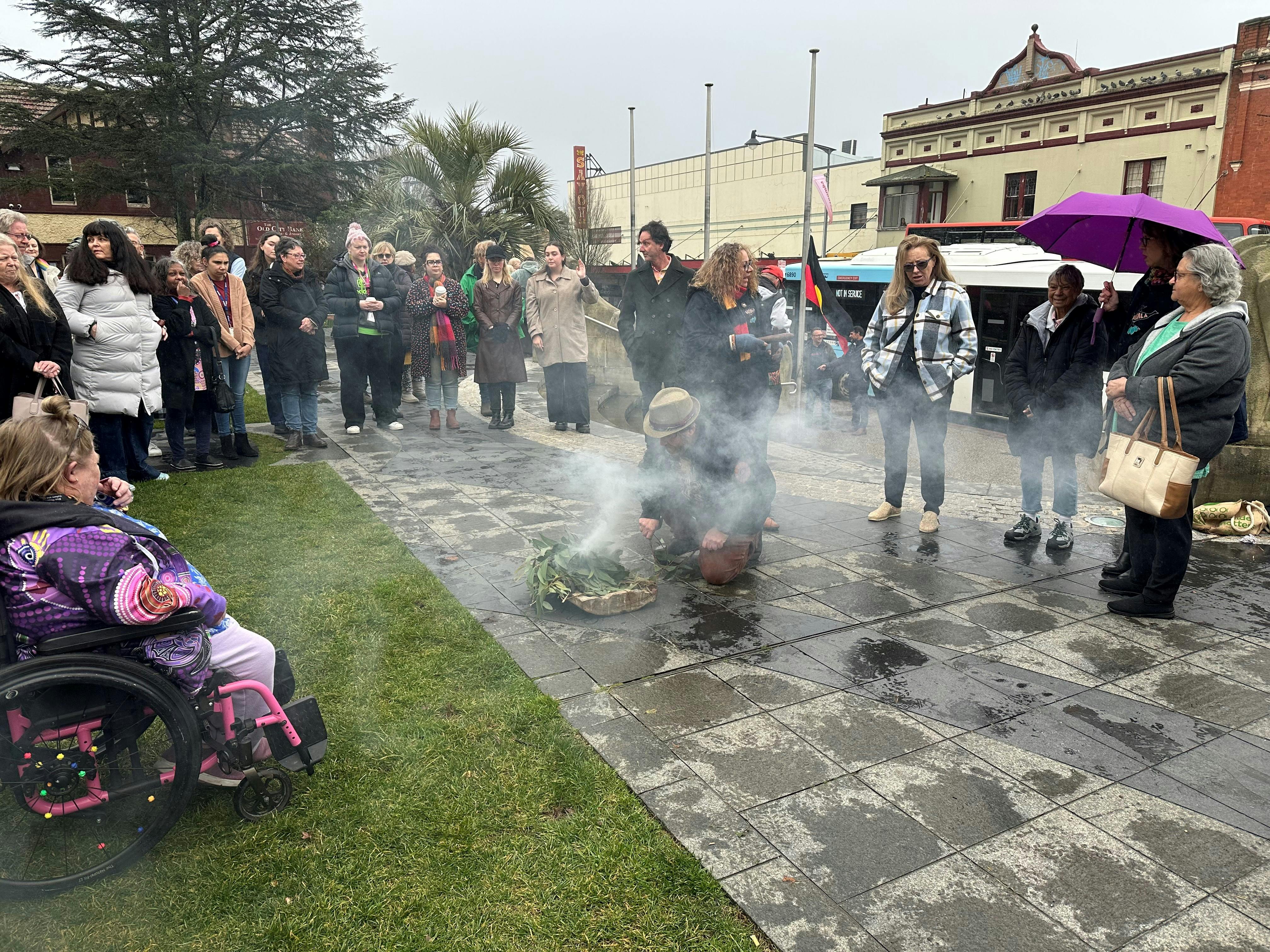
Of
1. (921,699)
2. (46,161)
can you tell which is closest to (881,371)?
(921,699)

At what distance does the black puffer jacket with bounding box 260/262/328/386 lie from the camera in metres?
8.00

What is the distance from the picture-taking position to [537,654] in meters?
3.96

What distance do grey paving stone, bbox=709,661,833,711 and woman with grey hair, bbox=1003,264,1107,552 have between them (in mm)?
2594

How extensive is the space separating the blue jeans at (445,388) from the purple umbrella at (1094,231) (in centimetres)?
604

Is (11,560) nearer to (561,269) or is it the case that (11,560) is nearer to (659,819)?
(659,819)

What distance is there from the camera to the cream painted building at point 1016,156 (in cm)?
2511

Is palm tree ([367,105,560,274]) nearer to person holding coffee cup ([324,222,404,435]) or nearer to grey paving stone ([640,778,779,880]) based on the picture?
person holding coffee cup ([324,222,404,435])

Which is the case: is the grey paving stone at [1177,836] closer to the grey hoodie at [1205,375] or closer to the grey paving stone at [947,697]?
the grey paving stone at [947,697]

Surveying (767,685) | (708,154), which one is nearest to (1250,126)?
(708,154)

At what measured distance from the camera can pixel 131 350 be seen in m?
6.34

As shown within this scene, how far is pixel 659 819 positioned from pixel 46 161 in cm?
3980

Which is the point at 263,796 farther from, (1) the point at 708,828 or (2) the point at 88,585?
(1) the point at 708,828

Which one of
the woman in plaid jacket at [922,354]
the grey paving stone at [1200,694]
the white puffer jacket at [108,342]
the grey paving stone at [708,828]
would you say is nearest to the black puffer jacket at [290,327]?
the white puffer jacket at [108,342]

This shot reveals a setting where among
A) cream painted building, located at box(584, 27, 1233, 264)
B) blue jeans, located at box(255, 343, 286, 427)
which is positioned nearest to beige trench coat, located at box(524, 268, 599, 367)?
blue jeans, located at box(255, 343, 286, 427)
